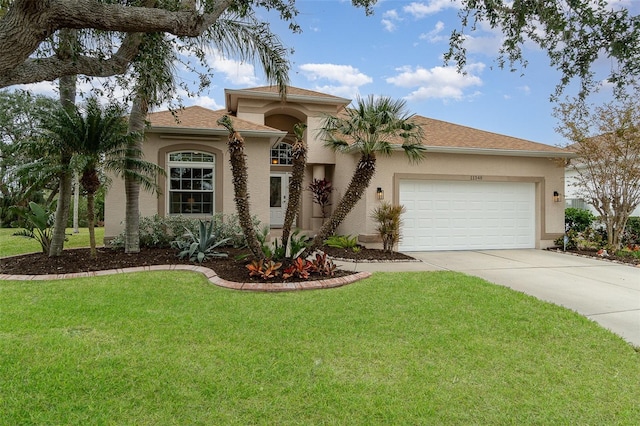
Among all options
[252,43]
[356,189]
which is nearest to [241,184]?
[356,189]

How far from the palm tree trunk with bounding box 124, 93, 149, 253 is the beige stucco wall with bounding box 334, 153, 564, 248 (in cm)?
676

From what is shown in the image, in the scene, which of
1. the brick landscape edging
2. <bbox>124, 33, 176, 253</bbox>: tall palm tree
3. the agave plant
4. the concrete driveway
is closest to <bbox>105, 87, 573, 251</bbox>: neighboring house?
the concrete driveway

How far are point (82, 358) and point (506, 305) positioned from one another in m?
5.95

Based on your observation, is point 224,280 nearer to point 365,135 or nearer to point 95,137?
point 365,135

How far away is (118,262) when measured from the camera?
8.81 m

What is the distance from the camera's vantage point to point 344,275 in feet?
25.6

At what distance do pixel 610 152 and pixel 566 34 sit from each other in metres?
6.56

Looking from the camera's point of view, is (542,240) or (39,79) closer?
(39,79)

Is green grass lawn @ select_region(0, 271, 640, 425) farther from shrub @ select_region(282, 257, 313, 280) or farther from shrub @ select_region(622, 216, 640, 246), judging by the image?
shrub @ select_region(622, 216, 640, 246)

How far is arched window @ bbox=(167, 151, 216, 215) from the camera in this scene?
1161cm

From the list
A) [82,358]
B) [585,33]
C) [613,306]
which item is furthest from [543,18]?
[82,358]

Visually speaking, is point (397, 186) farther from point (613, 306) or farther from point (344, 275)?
point (613, 306)

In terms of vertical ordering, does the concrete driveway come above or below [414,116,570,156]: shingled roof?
below

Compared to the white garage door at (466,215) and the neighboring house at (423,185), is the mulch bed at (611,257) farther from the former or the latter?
the white garage door at (466,215)
